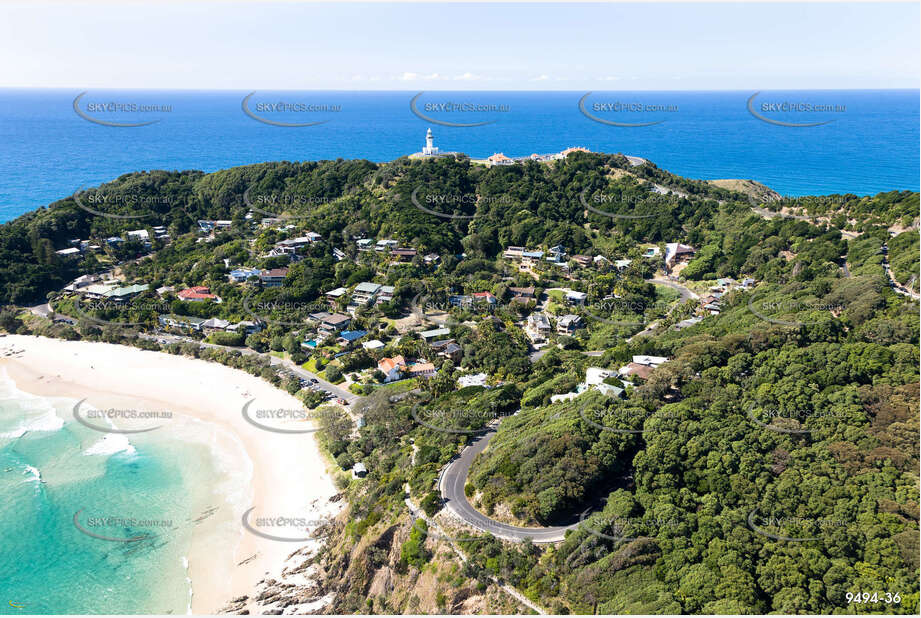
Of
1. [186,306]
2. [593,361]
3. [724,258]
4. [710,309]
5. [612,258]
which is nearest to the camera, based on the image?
[593,361]

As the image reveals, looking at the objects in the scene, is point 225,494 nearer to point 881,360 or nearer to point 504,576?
point 504,576

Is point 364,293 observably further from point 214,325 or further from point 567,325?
point 567,325

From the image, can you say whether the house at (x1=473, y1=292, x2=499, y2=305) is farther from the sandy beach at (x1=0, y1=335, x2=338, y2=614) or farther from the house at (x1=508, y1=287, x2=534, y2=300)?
the sandy beach at (x1=0, y1=335, x2=338, y2=614)

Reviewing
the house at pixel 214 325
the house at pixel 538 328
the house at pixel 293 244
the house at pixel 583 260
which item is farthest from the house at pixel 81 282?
the house at pixel 583 260

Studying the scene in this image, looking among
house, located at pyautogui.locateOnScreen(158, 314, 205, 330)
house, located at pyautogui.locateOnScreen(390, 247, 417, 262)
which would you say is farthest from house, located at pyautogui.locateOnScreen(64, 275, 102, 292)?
house, located at pyautogui.locateOnScreen(390, 247, 417, 262)

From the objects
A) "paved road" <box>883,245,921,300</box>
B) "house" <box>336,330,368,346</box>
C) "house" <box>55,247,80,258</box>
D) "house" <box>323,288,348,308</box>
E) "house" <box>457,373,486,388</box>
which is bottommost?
"house" <box>457,373,486,388</box>

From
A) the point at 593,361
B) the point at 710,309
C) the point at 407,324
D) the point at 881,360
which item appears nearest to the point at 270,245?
the point at 407,324
